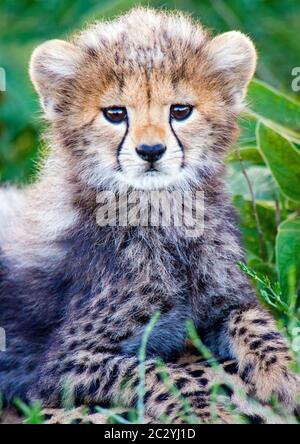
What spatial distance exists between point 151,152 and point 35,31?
305 cm

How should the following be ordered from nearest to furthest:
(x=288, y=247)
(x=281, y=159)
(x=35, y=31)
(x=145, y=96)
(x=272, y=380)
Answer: (x=272, y=380) < (x=145, y=96) < (x=288, y=247) < (x=281, y=159) < (x=35, y=31)

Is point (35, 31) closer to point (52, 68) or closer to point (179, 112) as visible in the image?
point (52, 68)

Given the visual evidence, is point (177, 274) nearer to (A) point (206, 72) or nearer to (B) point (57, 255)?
(B) point (57, 255)

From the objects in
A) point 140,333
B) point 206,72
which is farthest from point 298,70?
point 140,333

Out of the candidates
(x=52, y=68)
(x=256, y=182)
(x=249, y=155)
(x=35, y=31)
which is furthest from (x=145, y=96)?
(x=35, y=31)

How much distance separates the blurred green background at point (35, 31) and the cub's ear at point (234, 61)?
6.79 ft

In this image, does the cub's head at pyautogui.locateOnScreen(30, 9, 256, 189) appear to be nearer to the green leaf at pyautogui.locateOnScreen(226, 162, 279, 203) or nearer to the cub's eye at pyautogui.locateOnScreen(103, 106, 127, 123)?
the cub's eye at pyautogui.locateOnScreen(103, 106, 127, 123)

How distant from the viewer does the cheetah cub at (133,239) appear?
3402 mm

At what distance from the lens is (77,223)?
12.1ft

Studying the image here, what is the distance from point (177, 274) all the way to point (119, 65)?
0.75 metres

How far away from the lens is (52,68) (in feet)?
12.2
